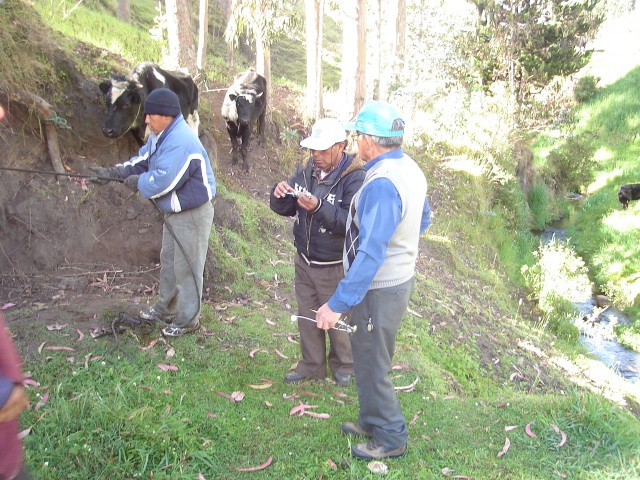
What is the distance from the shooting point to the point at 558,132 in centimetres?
1877

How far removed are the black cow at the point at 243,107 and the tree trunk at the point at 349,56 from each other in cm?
249

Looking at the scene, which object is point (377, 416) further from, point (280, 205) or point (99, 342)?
point (99, 342)

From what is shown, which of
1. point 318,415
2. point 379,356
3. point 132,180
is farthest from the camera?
point 132,180

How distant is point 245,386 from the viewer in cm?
427

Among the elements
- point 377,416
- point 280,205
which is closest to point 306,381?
point 377,416

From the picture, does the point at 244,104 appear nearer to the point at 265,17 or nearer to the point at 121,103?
the point at 265,17

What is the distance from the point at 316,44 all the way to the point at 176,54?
352cm

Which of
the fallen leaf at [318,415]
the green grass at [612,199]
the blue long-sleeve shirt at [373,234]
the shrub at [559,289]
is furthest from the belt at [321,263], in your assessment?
the green grass at [612,199]

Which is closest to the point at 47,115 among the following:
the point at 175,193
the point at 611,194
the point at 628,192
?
the point at 175,193

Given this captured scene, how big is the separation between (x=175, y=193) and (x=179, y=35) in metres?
6.11

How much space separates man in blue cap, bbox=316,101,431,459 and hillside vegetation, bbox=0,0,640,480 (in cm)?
34

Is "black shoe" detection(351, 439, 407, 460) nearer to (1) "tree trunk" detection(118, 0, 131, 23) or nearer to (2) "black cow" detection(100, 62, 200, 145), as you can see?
(2) "black cow" detection(100, 62, 200, 145)

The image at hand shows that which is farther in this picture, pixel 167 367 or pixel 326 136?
pixel 167 367

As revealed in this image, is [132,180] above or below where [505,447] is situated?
above
